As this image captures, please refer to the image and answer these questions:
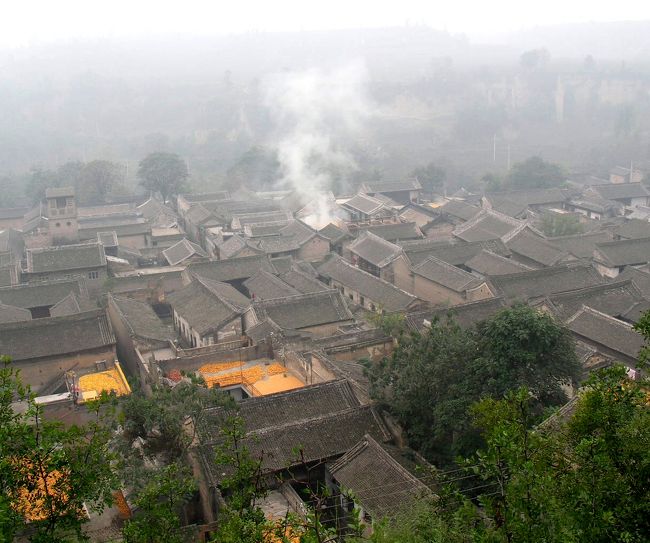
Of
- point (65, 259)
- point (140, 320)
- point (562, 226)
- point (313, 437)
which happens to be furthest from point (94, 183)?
point (313, 437)

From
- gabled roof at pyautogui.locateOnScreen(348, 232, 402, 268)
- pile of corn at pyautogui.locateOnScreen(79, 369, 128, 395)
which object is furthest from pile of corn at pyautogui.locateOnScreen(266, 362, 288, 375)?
gabled roof at pyautogui.locateOnScreen(348, 232, 402, 268)

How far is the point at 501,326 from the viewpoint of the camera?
15.5 meters

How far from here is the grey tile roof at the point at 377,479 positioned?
13.8 meters

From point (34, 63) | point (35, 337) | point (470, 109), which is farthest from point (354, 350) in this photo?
point (34, 63)

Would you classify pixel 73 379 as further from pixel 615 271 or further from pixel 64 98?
pixel 64 98

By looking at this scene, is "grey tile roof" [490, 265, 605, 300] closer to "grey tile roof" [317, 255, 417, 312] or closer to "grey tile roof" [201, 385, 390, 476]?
"grey tile roof" [317, 255, 417, 312]

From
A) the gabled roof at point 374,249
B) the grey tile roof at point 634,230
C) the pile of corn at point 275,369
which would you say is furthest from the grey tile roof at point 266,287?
the grey tile roof at point 634,230

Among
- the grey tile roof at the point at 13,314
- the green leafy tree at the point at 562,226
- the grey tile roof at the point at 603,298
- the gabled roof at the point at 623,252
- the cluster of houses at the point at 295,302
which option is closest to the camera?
the cluster of houses at the point at 295,302

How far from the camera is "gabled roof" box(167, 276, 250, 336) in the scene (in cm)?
2670

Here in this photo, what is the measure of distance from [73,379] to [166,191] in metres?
35.4

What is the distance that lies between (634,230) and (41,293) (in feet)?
103

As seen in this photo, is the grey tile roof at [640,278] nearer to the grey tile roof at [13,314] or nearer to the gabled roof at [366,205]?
the gabled roof at [366,205]

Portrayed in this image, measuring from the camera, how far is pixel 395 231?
4028 centimetres

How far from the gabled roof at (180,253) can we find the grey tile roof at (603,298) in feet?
65.6
